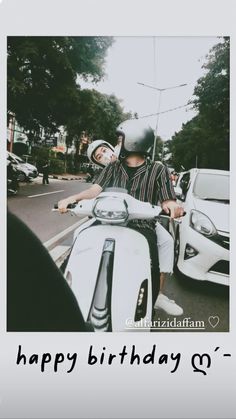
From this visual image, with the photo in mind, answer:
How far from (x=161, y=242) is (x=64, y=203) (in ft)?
2.72

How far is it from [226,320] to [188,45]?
240 centimetres

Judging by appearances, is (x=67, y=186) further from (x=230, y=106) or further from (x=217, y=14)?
(x=217, y=14)

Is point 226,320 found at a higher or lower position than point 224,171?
lower

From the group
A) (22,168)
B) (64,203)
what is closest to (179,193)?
(64,203)

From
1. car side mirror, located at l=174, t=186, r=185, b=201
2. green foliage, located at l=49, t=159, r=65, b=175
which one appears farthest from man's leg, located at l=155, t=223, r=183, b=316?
green foliage, located at l=49, t=159, r=65, b=175

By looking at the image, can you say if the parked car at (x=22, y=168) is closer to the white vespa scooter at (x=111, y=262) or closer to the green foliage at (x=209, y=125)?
the white vespa scooter at (x=111, y=262)

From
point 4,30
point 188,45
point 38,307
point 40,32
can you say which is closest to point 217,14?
point 188,45

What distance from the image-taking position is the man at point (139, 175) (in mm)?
3357

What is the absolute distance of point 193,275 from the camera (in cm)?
338

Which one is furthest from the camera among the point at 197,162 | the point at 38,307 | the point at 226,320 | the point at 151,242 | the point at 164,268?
the point at 197,162

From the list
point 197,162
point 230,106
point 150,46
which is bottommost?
point 197,162

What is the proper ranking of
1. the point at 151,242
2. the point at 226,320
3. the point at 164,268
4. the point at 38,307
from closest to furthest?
the point at 38,307
the point at 151,242
the point at 164,268
the point at 226,320

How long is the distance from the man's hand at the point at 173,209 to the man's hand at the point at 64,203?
76 cm

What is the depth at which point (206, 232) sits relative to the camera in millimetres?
3357
